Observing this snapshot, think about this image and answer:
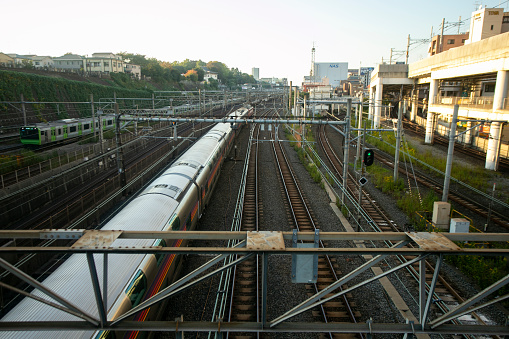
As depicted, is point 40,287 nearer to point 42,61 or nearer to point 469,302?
point 469,302

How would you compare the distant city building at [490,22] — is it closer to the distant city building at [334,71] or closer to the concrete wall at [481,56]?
the concrete wall at [481,56]

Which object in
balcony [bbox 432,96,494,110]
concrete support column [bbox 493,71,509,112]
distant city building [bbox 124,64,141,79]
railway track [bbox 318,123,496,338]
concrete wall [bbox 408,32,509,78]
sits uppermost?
distant city building [bbox 124,64,141,79]

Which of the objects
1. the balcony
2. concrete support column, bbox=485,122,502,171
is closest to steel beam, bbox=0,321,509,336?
concrete support column, bbox=485,122,502,171

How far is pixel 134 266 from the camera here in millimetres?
6230

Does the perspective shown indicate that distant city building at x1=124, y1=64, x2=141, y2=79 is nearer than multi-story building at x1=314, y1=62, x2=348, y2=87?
Yes

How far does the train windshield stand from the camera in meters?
23.5

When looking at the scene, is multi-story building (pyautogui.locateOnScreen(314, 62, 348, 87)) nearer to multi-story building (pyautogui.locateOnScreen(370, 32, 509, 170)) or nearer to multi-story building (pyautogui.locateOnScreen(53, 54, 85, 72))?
multi-story building (pyautogui.locateOnScreen(53, 54, 85, 72))

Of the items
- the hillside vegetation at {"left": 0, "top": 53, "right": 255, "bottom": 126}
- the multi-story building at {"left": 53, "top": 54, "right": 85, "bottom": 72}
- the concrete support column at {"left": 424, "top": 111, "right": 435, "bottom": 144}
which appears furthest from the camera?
the multi-story building at {"left": 53, "top": 54, "right": 85, "bottom": 72}

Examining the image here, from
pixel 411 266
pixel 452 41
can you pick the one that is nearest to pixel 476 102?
pixel 411 266

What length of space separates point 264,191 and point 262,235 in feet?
44.5

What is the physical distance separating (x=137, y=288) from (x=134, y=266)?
395 millimetres

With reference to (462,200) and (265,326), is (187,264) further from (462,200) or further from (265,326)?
(462,200)

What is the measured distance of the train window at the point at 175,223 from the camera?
28.4 ft

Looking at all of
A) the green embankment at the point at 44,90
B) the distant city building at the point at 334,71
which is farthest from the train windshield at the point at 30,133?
the distant city building at the point at 334,71
